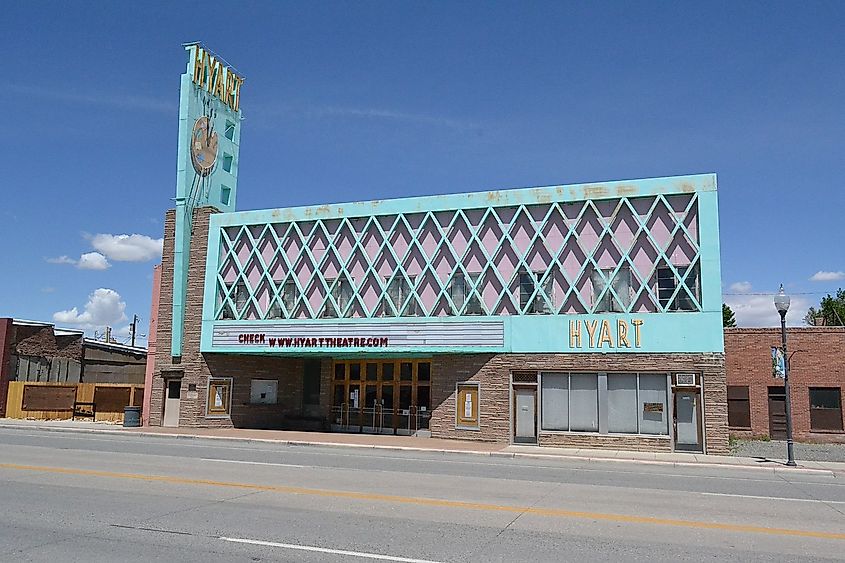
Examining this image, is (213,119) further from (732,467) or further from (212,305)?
(732,467)

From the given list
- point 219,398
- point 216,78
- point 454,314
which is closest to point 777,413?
point 454,314

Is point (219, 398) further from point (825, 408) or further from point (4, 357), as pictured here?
point (825, 408)

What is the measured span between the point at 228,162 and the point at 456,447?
66.3ft

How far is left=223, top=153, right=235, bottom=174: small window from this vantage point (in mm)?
38312

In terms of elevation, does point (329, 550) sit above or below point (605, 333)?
below

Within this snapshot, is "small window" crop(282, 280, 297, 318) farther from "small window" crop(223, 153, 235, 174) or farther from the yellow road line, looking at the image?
the yellow road line

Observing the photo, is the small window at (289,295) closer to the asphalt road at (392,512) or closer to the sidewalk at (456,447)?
the sidewalk at (456,447)

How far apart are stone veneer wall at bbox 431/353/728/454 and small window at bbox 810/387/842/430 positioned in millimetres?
7689

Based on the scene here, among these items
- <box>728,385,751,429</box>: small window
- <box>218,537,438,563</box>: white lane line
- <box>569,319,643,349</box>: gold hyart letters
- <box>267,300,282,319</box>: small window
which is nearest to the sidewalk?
<box>569,319,643,349</box>: gold hyart letters

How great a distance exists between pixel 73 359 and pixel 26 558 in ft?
133

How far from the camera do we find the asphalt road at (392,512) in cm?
929

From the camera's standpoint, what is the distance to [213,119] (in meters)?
37.6

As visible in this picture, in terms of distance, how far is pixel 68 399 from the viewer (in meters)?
39.8

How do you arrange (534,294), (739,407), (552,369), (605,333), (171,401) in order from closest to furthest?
1. (605,333)
2. (552,369)
3. (534,294)
4. (739,407)
5. (171,401)
